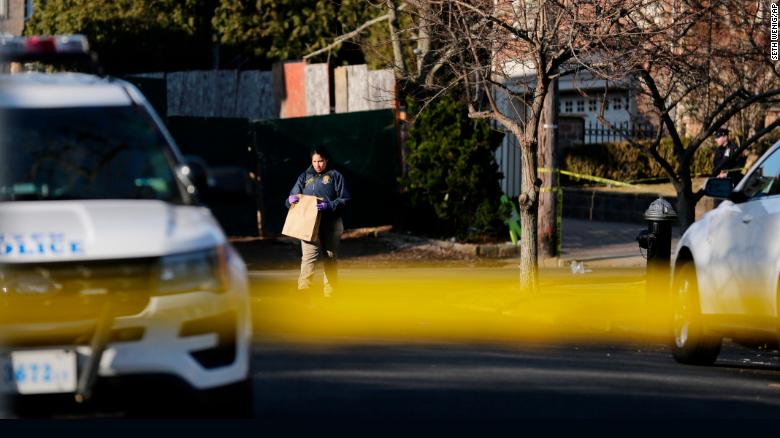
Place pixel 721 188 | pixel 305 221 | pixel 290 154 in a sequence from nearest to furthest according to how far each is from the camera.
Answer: pixel 721 188, pixel 305 221, pixel 290 154

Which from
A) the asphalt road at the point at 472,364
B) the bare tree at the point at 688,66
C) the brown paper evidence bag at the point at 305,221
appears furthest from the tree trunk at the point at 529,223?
the brown paper evidence bag at the point at 305,221

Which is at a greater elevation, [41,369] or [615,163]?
[41,369]

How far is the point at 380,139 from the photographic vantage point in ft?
79.5

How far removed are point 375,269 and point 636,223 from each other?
9.22 m

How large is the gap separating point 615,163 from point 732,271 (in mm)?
21987

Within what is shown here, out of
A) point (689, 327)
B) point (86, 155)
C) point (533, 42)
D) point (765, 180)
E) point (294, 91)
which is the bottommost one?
point (689, 327)

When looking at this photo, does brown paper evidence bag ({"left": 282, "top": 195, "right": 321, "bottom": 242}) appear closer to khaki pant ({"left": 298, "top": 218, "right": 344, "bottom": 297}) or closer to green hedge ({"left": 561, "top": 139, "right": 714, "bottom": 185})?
khaki pant ({"left": 298, "top": 218, "right": 344, "bottom": 297})

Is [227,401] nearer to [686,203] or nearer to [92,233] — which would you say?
[92,233]

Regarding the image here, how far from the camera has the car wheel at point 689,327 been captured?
1145 cm

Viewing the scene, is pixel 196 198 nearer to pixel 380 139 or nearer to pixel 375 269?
pixel 375 269

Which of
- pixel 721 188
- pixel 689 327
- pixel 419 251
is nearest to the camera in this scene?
pixel 721 188

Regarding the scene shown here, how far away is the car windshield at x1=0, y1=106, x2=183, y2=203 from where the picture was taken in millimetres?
7512

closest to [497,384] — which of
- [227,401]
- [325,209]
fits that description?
[227,401]

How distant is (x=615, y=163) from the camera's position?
106 feet
